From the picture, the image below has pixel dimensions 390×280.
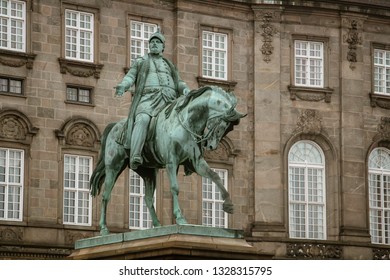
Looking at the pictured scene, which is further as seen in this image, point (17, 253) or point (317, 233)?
point (317, 233)

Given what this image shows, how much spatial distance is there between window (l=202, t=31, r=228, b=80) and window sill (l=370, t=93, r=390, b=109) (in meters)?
5.13

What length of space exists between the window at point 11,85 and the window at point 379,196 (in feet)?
39.4

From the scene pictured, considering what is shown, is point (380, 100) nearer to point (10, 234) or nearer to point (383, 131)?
point (383, 131)

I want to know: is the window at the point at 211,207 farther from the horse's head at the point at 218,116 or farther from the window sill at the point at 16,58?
the horse's head at the point at 218,116

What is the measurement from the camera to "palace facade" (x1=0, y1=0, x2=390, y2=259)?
40594mm

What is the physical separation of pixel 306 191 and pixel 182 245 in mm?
20971

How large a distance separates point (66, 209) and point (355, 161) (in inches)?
395

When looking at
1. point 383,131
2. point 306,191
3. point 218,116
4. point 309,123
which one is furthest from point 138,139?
point 383,131

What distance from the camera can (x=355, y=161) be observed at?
150ft

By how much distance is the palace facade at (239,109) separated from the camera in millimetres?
40594

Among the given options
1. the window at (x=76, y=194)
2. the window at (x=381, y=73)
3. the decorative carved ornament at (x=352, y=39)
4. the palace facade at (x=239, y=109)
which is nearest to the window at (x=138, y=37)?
the palace facade at (x=239, y=109)

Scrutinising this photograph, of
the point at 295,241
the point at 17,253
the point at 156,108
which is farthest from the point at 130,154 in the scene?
the point at 295,241

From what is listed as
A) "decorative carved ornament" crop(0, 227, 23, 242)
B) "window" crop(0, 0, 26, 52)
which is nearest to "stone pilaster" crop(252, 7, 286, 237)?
"decorative carved ornament" crop(0, 227, 23, 242)

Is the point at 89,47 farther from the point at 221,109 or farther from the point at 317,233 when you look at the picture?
the point at 221,109
